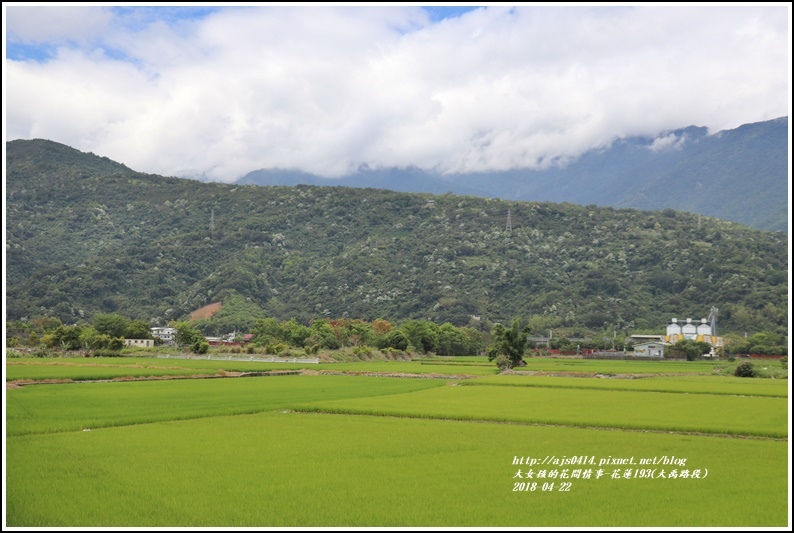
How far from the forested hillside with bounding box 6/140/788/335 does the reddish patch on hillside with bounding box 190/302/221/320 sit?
185 centimetres

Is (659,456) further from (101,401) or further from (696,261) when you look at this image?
(696,261)

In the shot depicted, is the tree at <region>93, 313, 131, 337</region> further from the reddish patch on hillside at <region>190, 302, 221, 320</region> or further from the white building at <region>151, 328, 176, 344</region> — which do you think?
the reddish patch on hillside at <region>190, 302, 221, 320</region>

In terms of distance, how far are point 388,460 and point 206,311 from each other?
11295 centimetres

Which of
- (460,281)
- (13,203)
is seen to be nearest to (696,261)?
(460,281)

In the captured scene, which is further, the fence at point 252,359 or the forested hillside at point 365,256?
the forested hillside at point 365,256

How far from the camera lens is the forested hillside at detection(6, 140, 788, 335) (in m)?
117

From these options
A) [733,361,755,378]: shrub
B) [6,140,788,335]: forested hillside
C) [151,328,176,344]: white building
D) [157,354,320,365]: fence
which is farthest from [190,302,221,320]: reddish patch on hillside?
[733,361,755,378]: shrub

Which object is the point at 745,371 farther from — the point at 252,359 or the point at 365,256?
the point at 365,256

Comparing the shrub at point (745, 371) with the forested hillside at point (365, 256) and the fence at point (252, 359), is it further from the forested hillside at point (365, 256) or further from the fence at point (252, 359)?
the forested hillside at point (365, 256)

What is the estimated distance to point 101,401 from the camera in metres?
30.0

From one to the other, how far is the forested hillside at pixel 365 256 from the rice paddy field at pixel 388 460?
265 feet

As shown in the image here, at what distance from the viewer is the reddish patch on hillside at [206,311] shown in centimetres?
12450

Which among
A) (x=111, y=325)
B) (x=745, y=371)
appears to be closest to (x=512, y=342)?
(x=745, y=371)

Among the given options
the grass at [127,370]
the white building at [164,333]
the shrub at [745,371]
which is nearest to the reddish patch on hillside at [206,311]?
the white building at [164,333]
